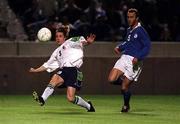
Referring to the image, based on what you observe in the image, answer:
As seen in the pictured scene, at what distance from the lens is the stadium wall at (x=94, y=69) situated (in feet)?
65.5

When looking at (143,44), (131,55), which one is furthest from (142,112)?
(143,44)

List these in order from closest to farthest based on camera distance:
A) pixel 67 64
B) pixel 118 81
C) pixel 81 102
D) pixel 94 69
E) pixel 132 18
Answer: pixel 81 102, pixel 67 64, pixel 132 18, pixel 118 81, pixel 94 69

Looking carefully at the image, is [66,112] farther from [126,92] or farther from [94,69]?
[94,69]

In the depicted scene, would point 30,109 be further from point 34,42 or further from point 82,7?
point 82,7

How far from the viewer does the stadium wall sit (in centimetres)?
1995

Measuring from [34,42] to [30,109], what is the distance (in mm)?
5418

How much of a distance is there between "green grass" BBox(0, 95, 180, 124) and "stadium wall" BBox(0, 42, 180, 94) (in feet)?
2.72

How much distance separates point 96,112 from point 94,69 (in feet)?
19.4

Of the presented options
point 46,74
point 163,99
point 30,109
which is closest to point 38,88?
point 46,74

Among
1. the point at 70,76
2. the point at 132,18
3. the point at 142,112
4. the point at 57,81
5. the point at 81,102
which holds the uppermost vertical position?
the point at 132,18

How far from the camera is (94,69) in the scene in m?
20.5


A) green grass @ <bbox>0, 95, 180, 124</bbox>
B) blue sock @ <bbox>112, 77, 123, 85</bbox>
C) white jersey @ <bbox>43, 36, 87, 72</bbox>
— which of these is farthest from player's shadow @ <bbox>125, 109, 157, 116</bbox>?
white jersey @ <bbox>43, 36, 87, 72</bbox>

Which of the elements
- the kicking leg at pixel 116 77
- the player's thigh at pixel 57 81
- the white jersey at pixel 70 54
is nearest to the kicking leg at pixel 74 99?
the player's thigh at pixel 57 81

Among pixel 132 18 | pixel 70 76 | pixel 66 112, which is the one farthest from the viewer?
pixel 66 112
